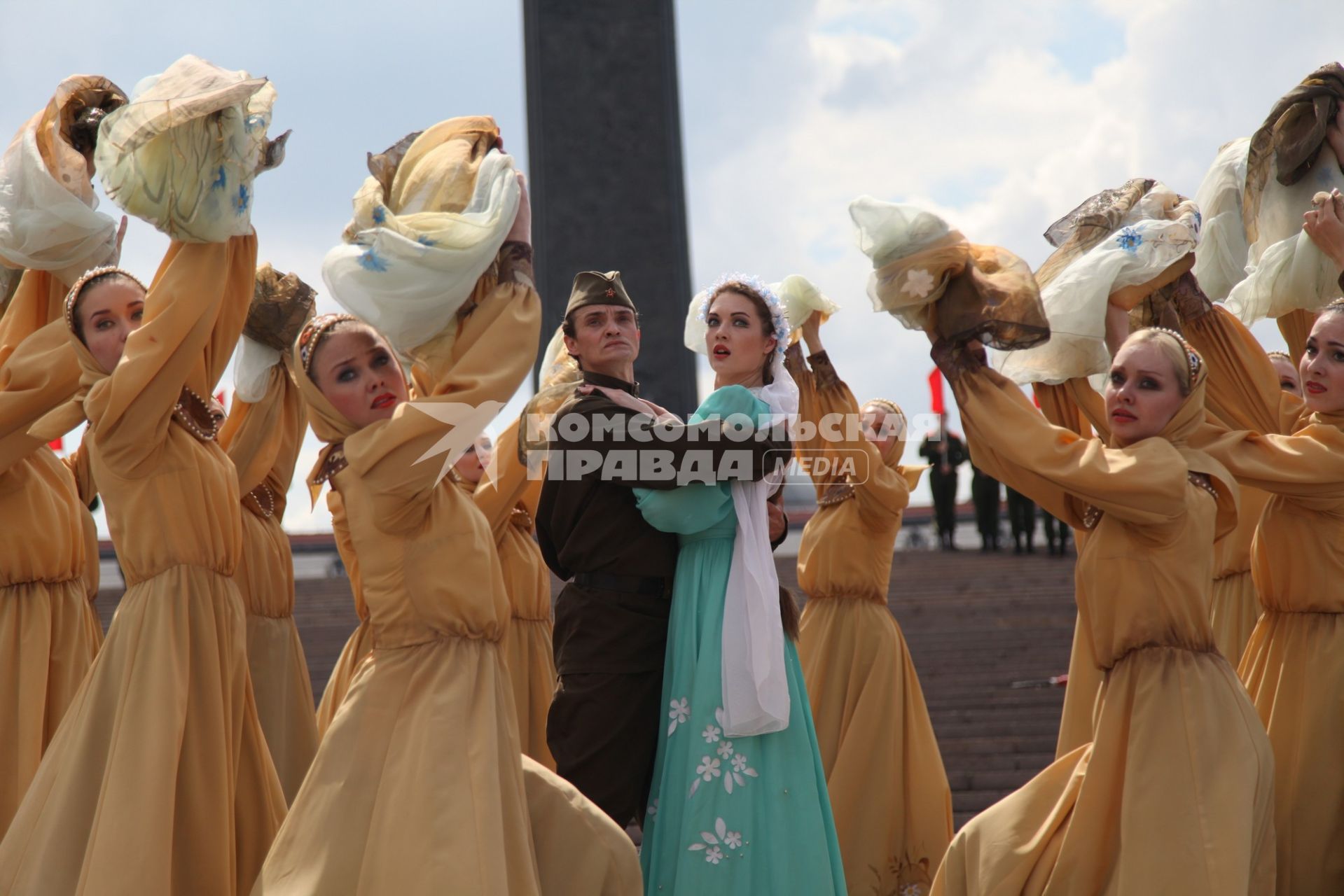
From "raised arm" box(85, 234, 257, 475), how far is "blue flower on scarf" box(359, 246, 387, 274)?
55cm

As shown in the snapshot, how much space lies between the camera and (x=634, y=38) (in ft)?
44.7

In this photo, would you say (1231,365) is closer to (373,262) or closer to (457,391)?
(457,391)

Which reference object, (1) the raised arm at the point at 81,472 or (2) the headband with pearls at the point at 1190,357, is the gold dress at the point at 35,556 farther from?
(2) the headband with pearls at the point at 1190,357

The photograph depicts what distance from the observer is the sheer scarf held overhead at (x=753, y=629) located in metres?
3.39

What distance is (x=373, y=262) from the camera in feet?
10.6

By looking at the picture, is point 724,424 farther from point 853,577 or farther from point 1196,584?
point 853,577

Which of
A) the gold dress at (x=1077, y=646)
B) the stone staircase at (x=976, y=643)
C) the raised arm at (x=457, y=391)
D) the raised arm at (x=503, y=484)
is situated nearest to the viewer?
the raised arm at (x=457, y=391)

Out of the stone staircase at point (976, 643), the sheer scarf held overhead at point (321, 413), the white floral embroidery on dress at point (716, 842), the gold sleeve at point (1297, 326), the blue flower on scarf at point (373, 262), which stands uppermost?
the blue flower on scarf at point (373, 262)

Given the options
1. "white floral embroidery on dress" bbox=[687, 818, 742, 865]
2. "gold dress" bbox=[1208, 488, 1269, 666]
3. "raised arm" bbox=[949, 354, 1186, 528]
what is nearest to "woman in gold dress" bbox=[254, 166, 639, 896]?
"white floral embroidery on dress" bbox=[687, 818, 742, 865]

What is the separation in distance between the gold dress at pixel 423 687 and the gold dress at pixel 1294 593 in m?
1.82

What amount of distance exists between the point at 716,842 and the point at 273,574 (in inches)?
77.3

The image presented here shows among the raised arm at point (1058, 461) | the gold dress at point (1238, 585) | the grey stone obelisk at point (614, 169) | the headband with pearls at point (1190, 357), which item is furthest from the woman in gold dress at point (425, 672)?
the grey stone obelisk at point (614, 169)

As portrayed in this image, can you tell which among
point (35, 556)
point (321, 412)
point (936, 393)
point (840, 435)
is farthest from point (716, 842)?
point (936, 393)

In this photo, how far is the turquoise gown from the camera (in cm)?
337
